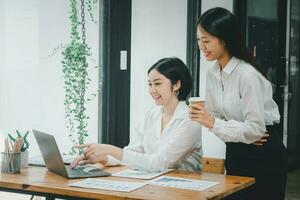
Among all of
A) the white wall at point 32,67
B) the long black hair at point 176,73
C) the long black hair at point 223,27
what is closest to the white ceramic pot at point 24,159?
the white wall at point 32,67

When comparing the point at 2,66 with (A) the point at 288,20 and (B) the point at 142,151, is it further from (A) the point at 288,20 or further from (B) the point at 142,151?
(A) the point at 288,20

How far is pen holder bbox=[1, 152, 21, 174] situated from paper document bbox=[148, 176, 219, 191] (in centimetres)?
68

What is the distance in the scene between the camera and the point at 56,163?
2.70m

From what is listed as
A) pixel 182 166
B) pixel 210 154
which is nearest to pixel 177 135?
pixel 182 166

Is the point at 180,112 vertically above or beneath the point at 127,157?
above

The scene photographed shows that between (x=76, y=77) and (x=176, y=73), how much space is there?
1.08 metres

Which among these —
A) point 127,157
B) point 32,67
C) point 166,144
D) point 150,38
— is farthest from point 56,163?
point 150,38

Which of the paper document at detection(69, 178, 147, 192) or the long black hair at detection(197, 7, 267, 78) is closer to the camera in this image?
the paper document at detection(69, 178, 147, 192)

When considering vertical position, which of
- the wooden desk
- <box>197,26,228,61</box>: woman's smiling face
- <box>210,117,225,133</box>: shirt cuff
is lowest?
the wooden desk

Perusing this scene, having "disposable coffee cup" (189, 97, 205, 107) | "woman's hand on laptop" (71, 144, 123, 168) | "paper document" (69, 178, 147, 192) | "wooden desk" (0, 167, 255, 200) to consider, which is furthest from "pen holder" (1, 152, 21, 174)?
"disposable coffee cup" (189, 97, 205, 107)

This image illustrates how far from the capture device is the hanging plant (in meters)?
3.93

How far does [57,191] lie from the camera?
245 centimetres

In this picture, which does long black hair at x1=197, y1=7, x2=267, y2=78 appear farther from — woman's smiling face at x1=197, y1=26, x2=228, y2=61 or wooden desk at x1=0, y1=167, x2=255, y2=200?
wooden desk at x1=0, y1=167, x2=255, y2=200

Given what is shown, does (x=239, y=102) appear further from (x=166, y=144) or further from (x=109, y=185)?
(x=109, y=185)
